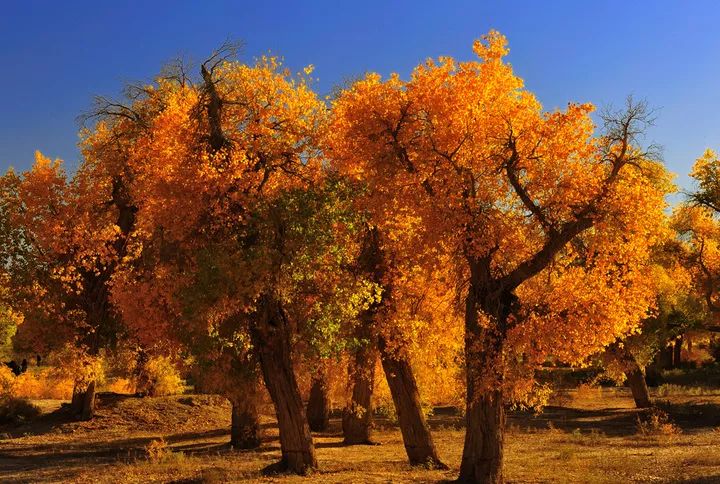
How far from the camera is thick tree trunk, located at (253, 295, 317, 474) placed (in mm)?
20766

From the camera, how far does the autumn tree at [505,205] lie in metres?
18.0

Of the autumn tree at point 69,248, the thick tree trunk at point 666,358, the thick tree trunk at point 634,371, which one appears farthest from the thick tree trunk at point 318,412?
the thick tree trunk at point 666,358

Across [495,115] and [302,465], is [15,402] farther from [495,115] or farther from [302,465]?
[495,115]

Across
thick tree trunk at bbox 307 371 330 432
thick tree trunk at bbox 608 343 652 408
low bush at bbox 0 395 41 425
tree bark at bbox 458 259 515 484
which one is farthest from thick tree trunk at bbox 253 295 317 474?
thick tree trunk at bbox 608 343 652 408

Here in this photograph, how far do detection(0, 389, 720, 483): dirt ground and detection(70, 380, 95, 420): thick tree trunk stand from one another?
0.70 metres

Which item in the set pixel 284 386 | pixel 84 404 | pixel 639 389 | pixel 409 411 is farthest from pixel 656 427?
pixel 84 404

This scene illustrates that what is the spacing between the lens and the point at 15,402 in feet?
130

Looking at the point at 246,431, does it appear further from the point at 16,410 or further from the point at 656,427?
the point at 656,427

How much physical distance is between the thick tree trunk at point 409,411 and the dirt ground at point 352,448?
2.63ft

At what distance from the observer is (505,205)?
19.5 metres

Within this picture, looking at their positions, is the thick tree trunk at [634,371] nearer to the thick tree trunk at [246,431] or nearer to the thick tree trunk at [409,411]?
the thick tree trunk at [409,411]

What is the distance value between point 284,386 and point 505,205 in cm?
890

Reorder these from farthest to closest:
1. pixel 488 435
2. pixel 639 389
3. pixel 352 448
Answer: pixel 639 389 < pixel 352 448 < pixel 488 435

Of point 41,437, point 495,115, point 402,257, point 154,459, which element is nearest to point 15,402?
point 41,437
